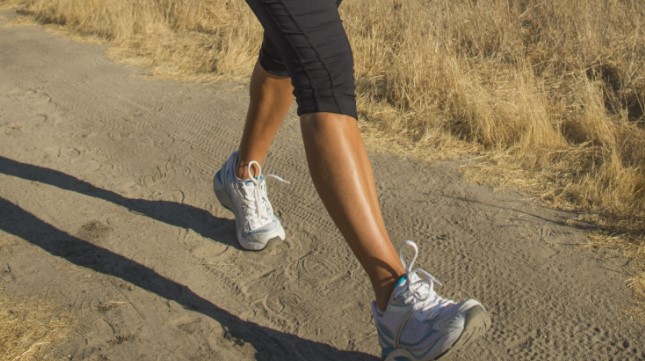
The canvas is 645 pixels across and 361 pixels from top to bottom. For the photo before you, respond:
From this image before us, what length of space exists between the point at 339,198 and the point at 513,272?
2.97ft

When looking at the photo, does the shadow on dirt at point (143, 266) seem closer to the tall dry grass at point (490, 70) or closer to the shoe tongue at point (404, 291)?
the shoe tongue at point (404, 291)

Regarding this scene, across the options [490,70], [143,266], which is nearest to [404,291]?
[143,266]

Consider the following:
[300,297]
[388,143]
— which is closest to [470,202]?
[388,143]

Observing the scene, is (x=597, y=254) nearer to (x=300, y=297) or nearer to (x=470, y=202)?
(x=470, y=202)

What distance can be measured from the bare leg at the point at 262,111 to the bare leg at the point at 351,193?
22.2 inches

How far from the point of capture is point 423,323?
2141 millimetres

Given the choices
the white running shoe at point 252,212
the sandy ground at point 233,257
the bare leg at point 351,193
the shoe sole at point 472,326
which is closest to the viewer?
the shoe sole at point 472,326

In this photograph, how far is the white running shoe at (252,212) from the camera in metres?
2.94

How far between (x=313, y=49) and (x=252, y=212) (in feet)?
3.01

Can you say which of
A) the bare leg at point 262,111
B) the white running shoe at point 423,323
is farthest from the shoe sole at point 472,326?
the bare leg at point 262,111

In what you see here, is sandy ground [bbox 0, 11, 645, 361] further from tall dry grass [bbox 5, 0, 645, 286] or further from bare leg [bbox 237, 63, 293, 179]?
bare leg [bbox 237, 63, 293, 179]

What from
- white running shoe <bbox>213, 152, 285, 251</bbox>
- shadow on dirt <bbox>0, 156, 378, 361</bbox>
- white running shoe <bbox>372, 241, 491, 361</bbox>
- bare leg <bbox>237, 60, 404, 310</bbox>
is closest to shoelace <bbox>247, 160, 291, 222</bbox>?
white running shoe <bbox>213, 152, 285, 251</bbox>

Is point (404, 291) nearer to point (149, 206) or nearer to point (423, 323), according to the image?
point (423, 323)

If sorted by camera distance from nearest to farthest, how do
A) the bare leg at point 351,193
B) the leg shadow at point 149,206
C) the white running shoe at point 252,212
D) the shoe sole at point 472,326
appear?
the shoe sole at point 472,326 < the bare leg at point 351,193 < the white running shoe at point 252,212 < the leg shadow at point 149,206
